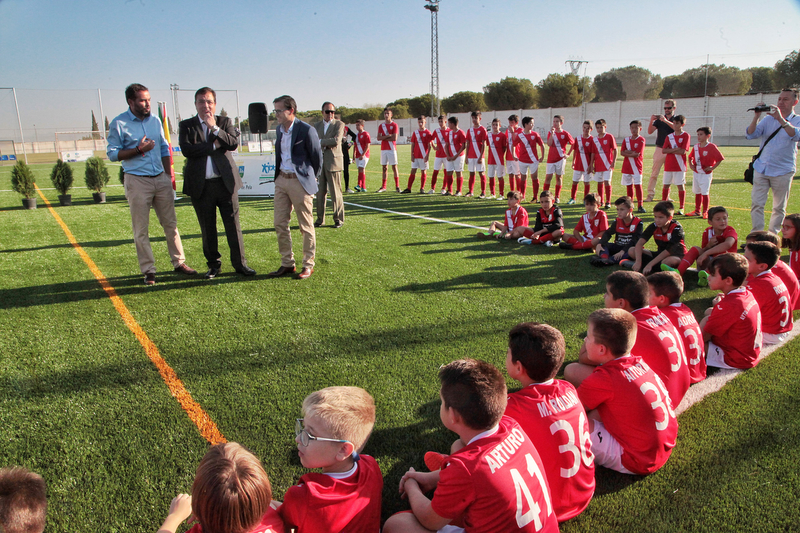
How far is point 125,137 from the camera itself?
549 centimetres

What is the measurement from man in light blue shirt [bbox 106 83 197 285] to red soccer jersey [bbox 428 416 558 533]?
4967 millimetres

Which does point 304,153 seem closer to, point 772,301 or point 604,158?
point 772,301

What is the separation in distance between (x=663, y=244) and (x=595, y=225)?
1.10 meters

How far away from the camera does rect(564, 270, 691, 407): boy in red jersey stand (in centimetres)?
286

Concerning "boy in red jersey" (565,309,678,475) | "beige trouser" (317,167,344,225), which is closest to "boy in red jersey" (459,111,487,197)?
"beige trouser" (317,167,344,225)

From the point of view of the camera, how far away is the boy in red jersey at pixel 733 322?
351cm

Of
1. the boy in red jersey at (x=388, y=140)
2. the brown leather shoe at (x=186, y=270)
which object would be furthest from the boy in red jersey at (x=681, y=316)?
the boy in red jersey at (x=388, y=140)

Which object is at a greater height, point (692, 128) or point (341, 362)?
point (692, 128)

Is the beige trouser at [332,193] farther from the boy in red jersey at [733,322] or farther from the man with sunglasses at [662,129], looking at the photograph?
the man with sunglasses at [662,129]

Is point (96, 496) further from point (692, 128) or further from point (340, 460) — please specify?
point (692, 128)

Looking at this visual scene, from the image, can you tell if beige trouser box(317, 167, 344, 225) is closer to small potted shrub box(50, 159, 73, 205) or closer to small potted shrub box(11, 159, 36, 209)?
small potted shrub box(50, 159, 73, 205)

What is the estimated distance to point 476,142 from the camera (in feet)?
44.1

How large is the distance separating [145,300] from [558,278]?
15.4ft

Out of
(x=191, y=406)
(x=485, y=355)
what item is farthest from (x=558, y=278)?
(x=191, y=406)
